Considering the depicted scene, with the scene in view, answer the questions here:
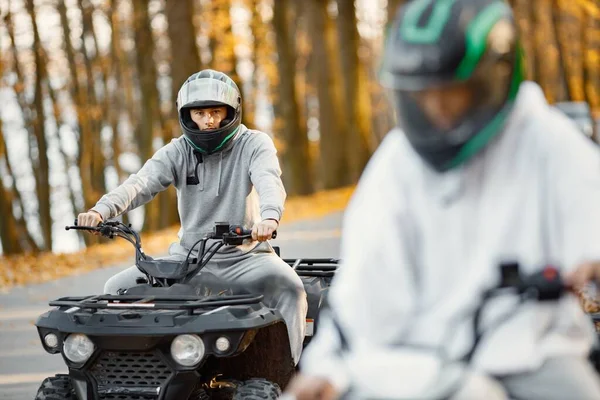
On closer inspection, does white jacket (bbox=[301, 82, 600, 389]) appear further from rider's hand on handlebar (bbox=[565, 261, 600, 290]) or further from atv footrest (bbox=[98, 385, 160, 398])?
atv footrest (bbox=[98, 385, 160, 398])

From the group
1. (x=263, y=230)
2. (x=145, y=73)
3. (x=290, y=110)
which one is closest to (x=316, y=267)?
(x=263, y=230)

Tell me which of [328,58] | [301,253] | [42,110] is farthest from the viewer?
[328,58]

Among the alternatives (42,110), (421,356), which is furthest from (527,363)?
(42,110)

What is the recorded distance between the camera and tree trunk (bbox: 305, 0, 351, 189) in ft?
94.2

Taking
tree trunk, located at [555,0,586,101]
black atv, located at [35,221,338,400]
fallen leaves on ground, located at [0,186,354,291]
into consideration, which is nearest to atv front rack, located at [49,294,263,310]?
black atv, located at [35,221,338,400]

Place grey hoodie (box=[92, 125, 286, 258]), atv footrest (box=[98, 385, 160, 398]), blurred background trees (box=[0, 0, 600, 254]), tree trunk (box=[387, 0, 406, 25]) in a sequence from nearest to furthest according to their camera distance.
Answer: atv footrest (box=[98, 385, 160, 398]) < grey hoodie (box=[92, 125, 286, 258]) < tree trunk (box=[387, 0, 406, 25]) < blurred background trees (box=[0, 0, 600, 254])

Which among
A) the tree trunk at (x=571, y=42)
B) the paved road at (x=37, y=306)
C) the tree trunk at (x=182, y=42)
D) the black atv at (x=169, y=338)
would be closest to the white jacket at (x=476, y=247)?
the black atv at (x=169, y=338)

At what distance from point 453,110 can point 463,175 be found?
0.50 ft

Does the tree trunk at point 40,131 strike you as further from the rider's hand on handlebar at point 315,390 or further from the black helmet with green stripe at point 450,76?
the rider's hand on handlebar at point 315,390

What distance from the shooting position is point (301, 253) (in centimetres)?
1548

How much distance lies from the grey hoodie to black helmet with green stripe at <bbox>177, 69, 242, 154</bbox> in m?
0.12

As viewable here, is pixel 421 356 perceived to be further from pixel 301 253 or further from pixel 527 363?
pixel 301 253

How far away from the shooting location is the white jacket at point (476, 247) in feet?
8.39

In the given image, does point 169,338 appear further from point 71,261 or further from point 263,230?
point 71,261
